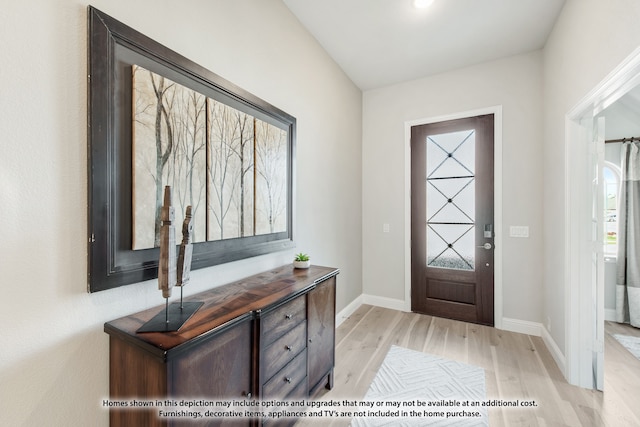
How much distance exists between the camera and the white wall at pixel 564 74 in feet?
4.46

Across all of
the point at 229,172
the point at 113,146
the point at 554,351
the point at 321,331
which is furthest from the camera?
the point at 554,351

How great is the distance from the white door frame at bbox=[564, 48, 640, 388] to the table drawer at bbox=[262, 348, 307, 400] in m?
1.98

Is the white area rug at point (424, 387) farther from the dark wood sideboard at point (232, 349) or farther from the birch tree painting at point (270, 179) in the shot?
A: the birch tree painting at point (270, 179)

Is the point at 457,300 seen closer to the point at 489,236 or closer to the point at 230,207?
the point at 489,236

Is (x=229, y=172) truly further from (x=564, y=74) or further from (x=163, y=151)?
(x=564, y=74)

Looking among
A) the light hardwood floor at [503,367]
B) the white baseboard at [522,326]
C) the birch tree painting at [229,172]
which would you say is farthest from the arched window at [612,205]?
the birch tree painting at [229,172]

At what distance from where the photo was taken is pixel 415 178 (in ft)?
11.0

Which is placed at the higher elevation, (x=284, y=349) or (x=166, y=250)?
(x=166, y=250)

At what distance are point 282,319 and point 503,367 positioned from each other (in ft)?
6.61

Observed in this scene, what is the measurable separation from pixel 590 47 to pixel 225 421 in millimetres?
2821

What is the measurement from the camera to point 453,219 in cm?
314

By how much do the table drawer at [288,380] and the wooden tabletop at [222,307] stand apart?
1.28 ft

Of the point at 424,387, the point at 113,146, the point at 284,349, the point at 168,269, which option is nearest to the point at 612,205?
the point at 424,387

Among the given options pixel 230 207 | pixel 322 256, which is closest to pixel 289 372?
pixel 230 207
